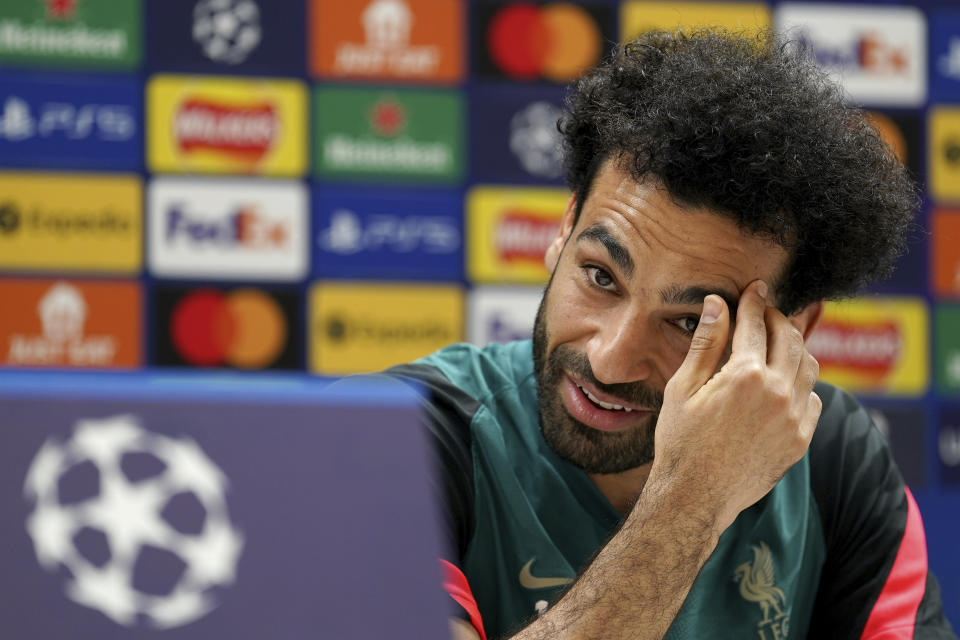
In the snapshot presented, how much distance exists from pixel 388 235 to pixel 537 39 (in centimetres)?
69

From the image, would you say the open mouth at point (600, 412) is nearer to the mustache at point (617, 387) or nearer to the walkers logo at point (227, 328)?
the mustache at point (617, 387)

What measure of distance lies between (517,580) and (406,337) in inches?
69.4

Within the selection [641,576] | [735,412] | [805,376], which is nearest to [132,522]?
[641,576]

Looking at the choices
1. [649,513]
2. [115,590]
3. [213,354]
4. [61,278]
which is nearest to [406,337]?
[213,354]

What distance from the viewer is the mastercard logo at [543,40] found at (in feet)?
10.4

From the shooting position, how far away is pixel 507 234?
10.4ft

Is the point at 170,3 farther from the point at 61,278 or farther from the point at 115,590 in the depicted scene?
the point at 115,590

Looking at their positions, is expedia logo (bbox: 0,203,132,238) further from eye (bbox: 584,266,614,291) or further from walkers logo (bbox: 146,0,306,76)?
eye (bbox: 584,266,614,291)

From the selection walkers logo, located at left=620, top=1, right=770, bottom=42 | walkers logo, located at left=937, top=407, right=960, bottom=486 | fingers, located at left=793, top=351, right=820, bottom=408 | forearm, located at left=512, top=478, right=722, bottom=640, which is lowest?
walkers logo, located at left=937, top=407, right=960, bottom=486

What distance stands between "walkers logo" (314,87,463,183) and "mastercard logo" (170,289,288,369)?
1.31 feet

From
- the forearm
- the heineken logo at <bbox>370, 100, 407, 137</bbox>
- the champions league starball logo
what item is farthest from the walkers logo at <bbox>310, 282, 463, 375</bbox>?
the champions league starball logo

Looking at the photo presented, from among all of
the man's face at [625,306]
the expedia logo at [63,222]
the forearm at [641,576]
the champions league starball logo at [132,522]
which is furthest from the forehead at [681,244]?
the expedia logo at [63,222]

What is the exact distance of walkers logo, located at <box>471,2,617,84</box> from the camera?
10.4 feet

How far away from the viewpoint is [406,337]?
10.1ft
